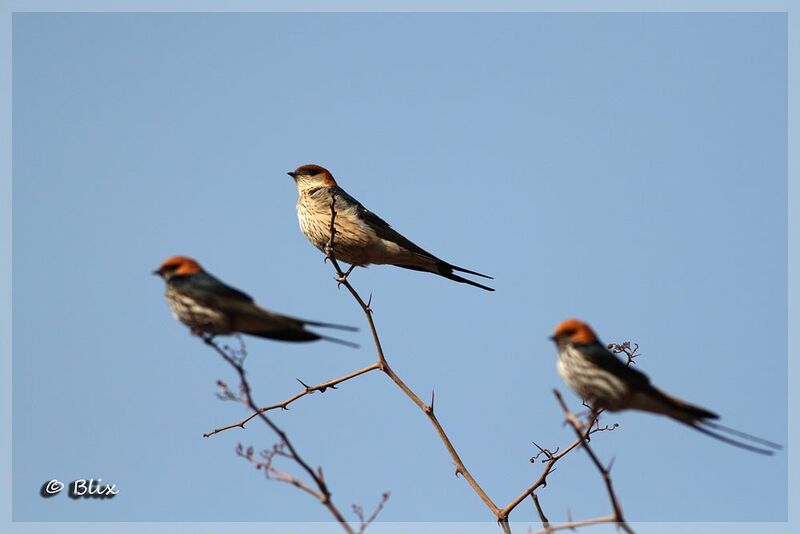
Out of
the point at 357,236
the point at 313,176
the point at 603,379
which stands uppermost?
the point at 313,176

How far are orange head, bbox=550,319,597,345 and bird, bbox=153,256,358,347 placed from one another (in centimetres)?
111

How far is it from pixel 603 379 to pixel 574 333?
0.25m

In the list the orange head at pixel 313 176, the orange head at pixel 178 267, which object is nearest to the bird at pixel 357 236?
the orange head at pixel 313 176

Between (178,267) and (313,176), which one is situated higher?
(313,176)

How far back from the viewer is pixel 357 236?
29.0 ft

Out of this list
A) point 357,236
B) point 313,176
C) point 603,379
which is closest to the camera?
point 603,379

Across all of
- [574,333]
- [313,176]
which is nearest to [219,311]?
[574,333]

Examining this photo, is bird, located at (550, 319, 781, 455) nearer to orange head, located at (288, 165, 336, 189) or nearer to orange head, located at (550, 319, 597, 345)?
orange head, located at (550, 319, 597, 345)

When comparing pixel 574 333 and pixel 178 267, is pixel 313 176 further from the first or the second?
pixel 574 333

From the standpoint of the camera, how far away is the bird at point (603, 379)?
4.23 m

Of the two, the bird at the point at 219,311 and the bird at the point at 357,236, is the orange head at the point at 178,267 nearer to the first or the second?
the bird at the point at 219,311

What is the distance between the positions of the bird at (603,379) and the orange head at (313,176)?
17.7 ft

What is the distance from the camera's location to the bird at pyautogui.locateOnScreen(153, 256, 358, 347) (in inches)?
180
